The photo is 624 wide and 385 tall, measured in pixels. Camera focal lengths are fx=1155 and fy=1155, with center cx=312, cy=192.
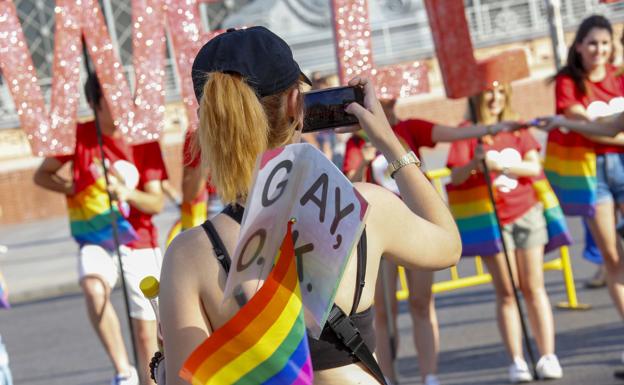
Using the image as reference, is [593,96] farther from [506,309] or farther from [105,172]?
[105,172]

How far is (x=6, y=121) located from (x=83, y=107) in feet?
4.91

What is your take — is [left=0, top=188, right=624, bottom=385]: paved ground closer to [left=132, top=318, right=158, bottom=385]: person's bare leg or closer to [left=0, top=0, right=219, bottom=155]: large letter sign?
[left=132, top=318, right=158, bottom=385]: person's bare leg

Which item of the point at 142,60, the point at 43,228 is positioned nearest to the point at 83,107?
the point at 43,228

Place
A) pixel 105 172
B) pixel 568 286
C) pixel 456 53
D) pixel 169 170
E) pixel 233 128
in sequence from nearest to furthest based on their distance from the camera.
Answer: pixel 233 128 < pixel 105 172 < pixel 456 53 < pixel 568 286 < pixel 169 170

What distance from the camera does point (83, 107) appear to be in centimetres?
2198

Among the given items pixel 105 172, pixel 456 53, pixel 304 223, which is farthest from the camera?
pixel 456 53

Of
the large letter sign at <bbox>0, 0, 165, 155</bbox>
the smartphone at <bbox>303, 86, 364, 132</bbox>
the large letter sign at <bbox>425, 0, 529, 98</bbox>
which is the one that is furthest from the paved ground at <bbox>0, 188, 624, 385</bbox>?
the smartphone at <bbox>303, 86, 364, 132</bbox>

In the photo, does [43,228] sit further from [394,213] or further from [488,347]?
[394,213]

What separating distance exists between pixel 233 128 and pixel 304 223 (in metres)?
0.27

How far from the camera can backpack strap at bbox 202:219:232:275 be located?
93.4 inches

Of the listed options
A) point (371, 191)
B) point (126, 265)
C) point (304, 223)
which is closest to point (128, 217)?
point (126, 265)

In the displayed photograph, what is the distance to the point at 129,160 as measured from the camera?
655 cm

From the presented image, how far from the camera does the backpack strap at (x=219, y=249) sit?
7.79 ft

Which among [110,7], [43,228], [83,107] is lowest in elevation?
[43,228]
